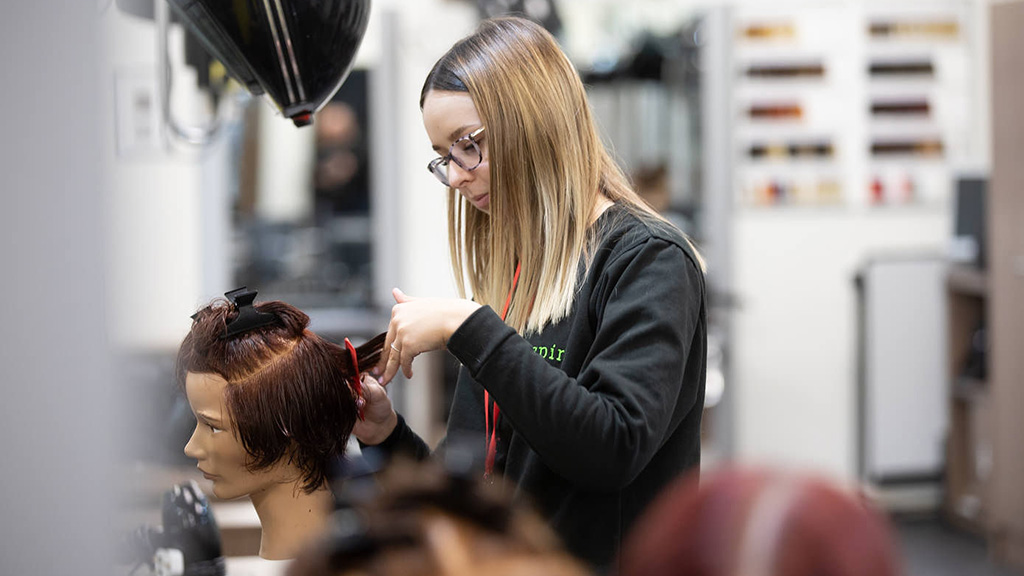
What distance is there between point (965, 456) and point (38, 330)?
4.24m

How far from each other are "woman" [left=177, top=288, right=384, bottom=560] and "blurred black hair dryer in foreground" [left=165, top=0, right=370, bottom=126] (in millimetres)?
260

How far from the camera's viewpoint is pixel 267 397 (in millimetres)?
1229

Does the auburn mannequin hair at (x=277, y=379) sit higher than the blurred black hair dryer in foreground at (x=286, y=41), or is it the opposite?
the blurred black hair dryer in foreground at (x=286, y=41)

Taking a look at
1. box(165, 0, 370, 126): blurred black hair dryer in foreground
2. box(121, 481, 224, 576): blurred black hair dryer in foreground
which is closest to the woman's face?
box(165, 0, 370, 126): blurred black hair dryer in foreground

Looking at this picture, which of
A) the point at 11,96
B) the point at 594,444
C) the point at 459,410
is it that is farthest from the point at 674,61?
the point at 11,96

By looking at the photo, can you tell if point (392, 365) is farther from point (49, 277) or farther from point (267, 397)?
point (49, 277)

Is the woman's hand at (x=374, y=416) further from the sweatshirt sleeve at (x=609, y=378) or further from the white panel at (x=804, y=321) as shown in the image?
the white panel at (x=804, y=321)

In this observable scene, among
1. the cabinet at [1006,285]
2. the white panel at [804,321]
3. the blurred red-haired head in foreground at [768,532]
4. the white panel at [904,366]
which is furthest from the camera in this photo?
the white panel at [804,321]

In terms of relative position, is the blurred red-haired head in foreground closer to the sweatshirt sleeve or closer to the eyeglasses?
the sweatshirt sleeve

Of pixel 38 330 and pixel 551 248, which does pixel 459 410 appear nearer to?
pixel 551 248

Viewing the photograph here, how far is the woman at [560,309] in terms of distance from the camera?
98 centimetres

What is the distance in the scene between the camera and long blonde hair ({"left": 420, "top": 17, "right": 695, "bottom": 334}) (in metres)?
1.10

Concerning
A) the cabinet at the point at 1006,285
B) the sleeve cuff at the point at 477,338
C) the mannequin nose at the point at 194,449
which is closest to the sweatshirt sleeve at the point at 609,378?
the sleeve cuff at the point at 477,338

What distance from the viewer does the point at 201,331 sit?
124 cm
